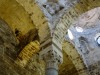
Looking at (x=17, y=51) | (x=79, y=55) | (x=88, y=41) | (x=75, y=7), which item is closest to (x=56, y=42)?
(x=75, y=7)

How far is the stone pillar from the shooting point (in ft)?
20.4

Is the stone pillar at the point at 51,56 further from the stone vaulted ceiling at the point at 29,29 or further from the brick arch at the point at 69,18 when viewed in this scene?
the brick arch at the point at 69,18

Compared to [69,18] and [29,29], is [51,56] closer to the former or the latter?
[69,18]

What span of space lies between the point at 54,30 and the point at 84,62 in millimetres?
3414

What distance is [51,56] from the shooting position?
253 inches

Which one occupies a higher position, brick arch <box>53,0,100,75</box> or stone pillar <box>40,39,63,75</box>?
brick arch <box>53,0,100,75</box>

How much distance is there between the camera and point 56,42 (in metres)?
6.85

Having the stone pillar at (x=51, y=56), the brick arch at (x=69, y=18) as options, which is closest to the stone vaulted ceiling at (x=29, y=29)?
the brick arch at (x=69, y=18)

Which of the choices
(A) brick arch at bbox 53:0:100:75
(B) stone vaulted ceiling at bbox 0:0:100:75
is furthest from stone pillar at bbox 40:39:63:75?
(A) brick arch at bbox 53:0:100:75

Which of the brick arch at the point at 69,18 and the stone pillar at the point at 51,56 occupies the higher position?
the brick arch at the point at 69,18

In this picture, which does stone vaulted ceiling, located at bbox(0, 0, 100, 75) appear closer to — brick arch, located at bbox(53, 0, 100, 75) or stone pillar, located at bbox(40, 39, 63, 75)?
brick arch, located at bbox(53, 0, 100, 75)

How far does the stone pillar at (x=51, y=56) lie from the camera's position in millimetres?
6203

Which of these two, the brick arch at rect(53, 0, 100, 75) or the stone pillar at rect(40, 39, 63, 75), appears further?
the brick arch at rect(53, 0, 100, 75)

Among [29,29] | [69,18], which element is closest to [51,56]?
[69,18]
